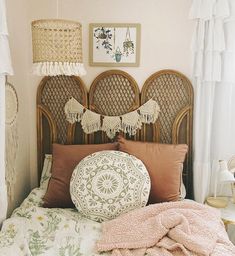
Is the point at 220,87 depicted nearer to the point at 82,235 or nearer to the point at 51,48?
the point at 51,48

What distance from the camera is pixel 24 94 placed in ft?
7.89

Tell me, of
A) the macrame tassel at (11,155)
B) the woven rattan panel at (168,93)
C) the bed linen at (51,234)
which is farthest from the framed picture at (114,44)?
the bed linen at (51,234)

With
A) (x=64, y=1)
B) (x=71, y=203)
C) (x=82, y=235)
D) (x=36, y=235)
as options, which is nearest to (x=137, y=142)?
(x=71, y=203)

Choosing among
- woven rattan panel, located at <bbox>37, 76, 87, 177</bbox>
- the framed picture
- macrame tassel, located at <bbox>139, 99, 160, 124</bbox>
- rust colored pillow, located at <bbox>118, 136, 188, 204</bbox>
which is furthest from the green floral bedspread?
the framed picture

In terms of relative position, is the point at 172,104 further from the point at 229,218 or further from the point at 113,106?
the point at 229,218

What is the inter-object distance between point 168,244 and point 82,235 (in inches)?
19.1

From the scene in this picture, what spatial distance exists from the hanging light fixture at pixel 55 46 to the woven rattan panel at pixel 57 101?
0.62 meters

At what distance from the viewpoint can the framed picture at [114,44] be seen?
2.34 m

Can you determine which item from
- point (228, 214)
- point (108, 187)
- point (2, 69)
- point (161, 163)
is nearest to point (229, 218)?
point (228, 214)

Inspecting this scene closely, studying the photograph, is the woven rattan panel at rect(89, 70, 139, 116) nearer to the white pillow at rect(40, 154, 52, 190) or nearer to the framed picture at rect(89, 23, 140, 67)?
the framed picture at rect(89, 23, 140, 67)

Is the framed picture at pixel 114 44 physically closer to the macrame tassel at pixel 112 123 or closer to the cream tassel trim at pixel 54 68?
the macrame tassel at pixel 112 123

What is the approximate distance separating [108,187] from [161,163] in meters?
0.43

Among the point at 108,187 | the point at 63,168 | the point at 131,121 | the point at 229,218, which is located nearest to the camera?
the point at 108,187

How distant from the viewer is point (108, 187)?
194cm
